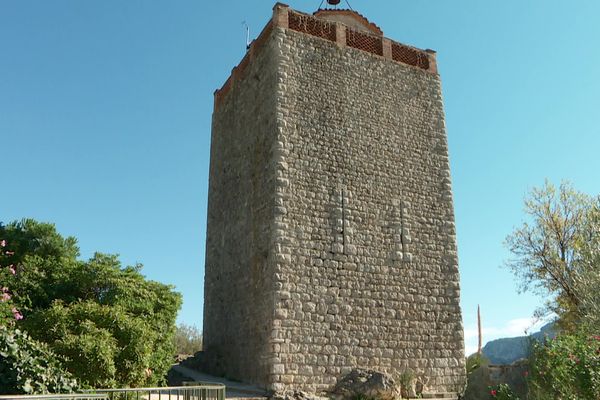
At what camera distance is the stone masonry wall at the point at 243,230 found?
476 inches

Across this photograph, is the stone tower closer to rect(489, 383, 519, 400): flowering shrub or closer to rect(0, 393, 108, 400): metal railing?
rect(489, 383, 519, 400): flowering shrub

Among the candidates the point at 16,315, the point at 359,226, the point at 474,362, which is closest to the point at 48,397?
the point at 16,315

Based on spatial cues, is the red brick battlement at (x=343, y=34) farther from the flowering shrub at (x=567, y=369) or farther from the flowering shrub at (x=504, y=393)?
the flowering shrub at (x=504, y=393)

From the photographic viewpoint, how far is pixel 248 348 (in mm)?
12359

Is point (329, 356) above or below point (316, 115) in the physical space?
below

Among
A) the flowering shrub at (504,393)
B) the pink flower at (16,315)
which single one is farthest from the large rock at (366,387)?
the pink flower at (16,315)

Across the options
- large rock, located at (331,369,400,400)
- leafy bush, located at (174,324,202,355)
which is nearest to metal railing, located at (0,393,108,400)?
large rock, located at (331,369,400,400)

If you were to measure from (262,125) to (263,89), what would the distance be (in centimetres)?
95

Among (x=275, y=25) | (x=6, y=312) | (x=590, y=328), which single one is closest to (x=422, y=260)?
(x=590, y=328)

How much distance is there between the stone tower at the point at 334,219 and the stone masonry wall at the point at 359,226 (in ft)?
0.10

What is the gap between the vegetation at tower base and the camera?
9094 millimetres

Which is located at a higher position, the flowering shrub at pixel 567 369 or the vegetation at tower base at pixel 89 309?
the vegetation at tower base at pixel 89 309

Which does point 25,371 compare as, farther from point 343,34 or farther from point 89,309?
point 343,34

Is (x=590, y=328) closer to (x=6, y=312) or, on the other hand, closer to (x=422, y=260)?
(x=422, y=260)
